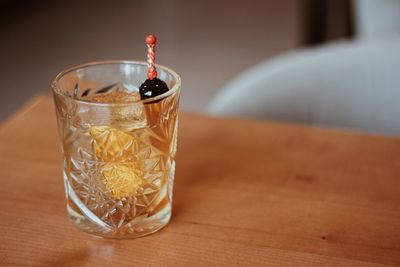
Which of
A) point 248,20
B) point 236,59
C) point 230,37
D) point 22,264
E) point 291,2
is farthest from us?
point 291,2

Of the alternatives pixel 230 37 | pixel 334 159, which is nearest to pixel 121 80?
pixel 334 159

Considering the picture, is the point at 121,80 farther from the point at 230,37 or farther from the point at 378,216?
the point at 230,37

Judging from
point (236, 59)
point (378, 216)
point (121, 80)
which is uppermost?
point (121, 80)

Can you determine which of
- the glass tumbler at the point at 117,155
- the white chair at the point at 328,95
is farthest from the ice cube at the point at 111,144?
the white chair at the point at 328,95

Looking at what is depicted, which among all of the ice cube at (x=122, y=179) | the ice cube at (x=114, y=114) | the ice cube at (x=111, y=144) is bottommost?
the ice cube at (x=122, y=179)

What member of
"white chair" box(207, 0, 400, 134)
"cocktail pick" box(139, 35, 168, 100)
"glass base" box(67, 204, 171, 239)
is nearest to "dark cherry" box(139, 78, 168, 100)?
"cocktail pick" box(139, 35, 168, 100)

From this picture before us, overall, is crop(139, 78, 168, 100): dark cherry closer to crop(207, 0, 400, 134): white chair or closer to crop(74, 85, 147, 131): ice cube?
crop(74, 85, 147, 131): ice cube

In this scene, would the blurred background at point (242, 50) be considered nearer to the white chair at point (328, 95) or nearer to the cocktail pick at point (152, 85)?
the white chair at point (328, 95)
